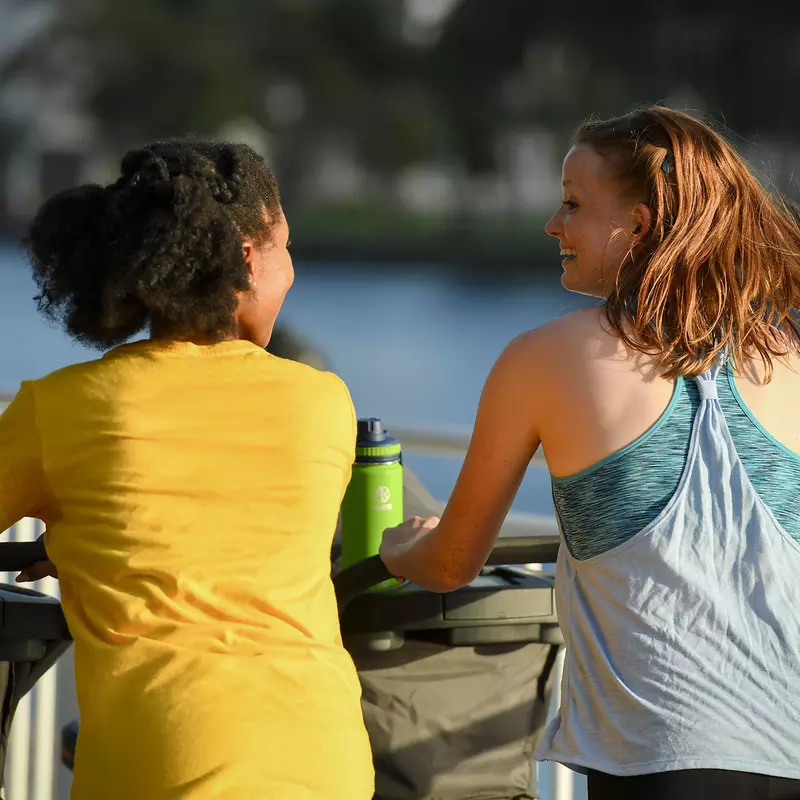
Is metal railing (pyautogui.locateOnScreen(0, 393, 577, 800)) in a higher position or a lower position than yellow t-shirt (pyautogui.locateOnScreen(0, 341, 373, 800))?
lower

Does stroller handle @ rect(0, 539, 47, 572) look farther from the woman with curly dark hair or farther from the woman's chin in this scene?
the woman's chin

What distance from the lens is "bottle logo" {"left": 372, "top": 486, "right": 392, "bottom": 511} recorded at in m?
1.67

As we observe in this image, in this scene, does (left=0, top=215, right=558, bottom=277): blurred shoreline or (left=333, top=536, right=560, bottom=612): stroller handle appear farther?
(left=0, top=215, right=558, bottom=277): blurred shoreline

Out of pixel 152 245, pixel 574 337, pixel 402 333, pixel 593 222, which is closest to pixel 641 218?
pixel 593 222

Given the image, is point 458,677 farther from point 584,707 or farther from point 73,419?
point 73,419

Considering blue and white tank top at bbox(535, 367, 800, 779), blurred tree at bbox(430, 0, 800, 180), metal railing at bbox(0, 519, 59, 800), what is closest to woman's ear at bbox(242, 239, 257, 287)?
blue and white tank top at bbox(535, 367, 800, 779)

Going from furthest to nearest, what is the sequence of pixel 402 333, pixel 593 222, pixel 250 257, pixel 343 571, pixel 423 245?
pixel 402 333, pixel 423 245, pixel 343 571, pixel 593 222, pixel 250 257

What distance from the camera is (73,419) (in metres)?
1.25

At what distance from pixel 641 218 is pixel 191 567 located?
0.69 m

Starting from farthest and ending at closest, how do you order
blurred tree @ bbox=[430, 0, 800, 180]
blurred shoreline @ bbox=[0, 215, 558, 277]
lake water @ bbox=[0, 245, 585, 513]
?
lake water @ bbox=[0, 245, 585, 513]
blurred tree @ bbox=[430, 0, 800, 180]
blurred shoreline @ bbox=[0, 215, 558, 277]

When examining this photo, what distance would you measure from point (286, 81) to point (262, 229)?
147ft

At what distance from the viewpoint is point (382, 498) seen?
1679mm

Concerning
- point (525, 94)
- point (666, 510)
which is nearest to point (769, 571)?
point (666, 510)

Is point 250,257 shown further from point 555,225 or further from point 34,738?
point 34,738
